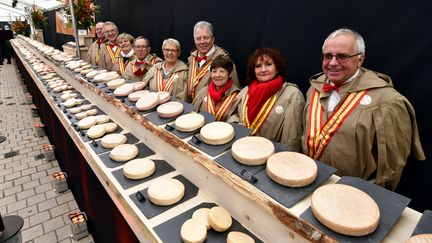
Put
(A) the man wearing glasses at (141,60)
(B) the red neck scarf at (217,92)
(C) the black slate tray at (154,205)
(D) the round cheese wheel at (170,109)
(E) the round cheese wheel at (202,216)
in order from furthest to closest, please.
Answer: (A) the man wearing glasses at (141,60)
(B) the red neck scarf at (217,92)
(D) the round cheese wheel at (170,109)
(C) the black slate tray at (154,205)
(E) the round cheese wheel at (202,216)

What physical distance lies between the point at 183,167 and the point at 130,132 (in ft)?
3.06

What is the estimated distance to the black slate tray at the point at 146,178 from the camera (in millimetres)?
1661

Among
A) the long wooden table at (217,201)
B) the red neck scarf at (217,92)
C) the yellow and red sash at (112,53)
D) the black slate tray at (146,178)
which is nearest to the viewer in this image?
the long wooden table at (217,201)

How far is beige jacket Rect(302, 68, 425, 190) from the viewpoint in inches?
65.4

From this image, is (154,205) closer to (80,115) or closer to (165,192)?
(165,192)

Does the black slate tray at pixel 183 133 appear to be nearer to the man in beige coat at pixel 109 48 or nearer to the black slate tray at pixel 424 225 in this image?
the black slate tray at pixel 424 225

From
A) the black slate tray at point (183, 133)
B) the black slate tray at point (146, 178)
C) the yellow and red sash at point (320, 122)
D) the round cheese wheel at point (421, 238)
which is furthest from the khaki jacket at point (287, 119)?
the round cheese wheel at point (421, 238)

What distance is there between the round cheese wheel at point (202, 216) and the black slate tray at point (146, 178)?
1.63 feet

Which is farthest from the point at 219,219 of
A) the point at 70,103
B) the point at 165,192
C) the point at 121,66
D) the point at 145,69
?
the point at 121,66

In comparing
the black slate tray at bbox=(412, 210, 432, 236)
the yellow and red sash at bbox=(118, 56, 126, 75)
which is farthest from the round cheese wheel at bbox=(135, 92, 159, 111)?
the yellow and red sash at bbox=(118, 56, 126, 75)

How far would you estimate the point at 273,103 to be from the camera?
7.37ft

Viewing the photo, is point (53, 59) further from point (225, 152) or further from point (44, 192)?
point (225, 152)

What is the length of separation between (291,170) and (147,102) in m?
1.46

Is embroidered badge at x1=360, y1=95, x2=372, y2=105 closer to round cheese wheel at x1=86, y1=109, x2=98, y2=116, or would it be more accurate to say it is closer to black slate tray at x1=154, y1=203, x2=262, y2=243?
black slate tray at x1=154, y1=203, x2=262, y2=243
